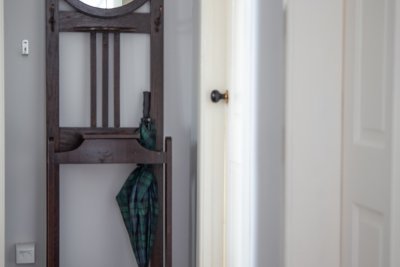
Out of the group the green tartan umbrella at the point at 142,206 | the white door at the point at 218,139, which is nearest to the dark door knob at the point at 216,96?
the white door at the point at 218,139

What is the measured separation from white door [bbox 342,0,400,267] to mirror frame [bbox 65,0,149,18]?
1182 mm

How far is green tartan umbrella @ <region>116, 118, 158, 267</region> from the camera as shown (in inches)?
108

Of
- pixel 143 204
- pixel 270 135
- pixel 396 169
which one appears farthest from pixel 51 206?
pixel 396 169

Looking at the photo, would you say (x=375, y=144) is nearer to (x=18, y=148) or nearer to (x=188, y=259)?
(x=188, y=259)

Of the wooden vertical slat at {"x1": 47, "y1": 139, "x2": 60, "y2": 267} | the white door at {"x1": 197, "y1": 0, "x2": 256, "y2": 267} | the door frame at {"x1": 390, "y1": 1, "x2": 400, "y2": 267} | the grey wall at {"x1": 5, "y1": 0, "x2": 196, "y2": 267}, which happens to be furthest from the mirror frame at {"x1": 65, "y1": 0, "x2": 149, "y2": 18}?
the door frame at {"x1": 390, "y1": 1, "x2": 400, "y2": 267}

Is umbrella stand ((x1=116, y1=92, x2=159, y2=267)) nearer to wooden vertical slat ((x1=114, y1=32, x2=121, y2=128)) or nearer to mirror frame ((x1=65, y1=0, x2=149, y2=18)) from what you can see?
wooden vertical slat ((x1=114, y1=32, x2=121, y2=128))

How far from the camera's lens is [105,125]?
9.14 ft

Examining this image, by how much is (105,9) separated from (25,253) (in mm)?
1136

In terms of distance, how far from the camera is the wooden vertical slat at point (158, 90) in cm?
276

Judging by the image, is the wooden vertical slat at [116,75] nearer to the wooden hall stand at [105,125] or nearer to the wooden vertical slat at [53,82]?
the wooden hall stand at [105,125]

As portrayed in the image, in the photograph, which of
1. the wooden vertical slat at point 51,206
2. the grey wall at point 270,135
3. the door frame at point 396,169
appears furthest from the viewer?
the wooden vertical slat at point 51,206

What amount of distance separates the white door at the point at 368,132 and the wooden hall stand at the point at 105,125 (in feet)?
3.29

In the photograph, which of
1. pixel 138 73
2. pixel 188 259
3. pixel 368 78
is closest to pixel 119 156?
pixel 138 73

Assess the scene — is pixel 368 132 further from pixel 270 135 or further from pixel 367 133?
pixel 270 135
